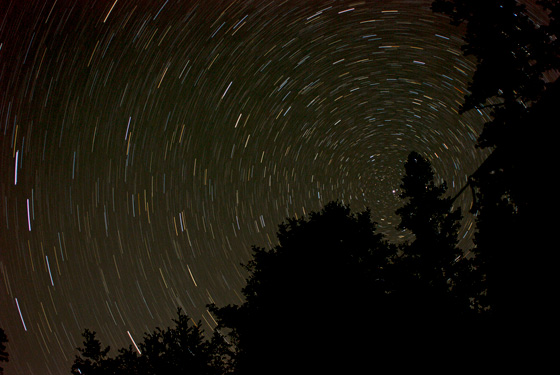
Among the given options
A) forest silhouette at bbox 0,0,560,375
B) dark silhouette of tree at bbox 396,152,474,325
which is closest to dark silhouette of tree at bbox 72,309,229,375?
forest silhouette at bbox 0,0,560,375

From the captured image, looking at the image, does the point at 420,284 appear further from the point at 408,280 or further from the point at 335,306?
the point at 335,306

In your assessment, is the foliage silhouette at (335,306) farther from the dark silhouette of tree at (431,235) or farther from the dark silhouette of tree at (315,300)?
the dark silhouette of tree at (431,235)

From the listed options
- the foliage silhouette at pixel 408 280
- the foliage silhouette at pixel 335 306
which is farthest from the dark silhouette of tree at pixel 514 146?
the foliage silhouette at pixel 335 306

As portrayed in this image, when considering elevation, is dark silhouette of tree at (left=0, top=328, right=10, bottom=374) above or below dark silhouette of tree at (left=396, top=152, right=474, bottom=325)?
above

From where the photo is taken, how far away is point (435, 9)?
8.34m

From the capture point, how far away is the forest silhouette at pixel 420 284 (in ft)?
20.7

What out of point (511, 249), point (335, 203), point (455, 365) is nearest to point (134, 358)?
point (335, 203)

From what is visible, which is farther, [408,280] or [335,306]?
[408,280]

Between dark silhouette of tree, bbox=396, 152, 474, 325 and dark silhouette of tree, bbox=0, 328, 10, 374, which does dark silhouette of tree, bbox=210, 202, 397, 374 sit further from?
dark silhouette of tree, bbox=0, 328, 10, 374

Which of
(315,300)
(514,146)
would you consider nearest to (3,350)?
(315,300)

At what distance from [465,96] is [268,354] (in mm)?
8433

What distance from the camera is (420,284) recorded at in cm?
778

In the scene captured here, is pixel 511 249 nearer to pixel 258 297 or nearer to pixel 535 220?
pixel 535 220

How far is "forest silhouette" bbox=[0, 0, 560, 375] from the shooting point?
249 inches
